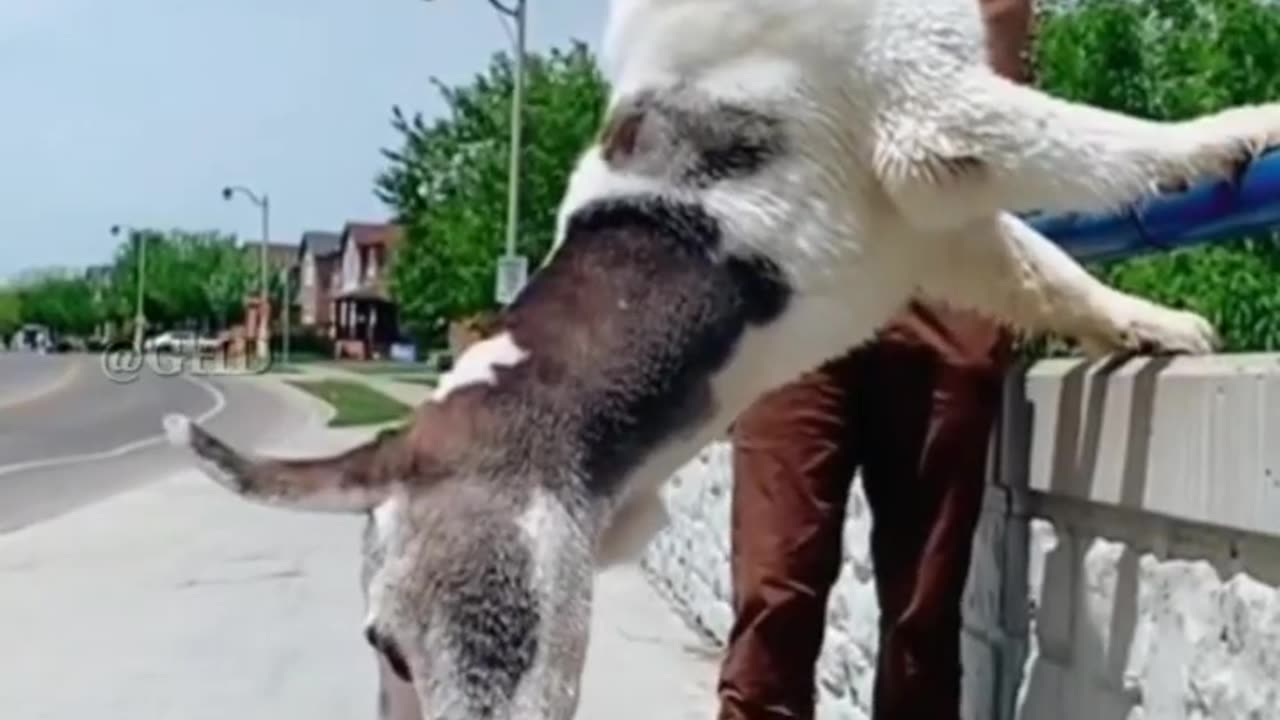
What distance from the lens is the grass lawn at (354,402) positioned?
34531 mm

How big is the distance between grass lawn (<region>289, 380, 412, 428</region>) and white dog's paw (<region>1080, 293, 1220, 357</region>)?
21369 mm

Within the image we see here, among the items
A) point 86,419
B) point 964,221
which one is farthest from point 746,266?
point 86,419

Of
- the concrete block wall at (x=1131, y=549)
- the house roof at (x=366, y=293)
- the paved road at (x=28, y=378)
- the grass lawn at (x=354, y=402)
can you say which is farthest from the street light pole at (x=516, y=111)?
the house roof at (x=366, y=293)

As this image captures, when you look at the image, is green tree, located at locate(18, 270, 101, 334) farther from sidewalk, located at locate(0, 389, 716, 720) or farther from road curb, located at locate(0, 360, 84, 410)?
sidewalk, located at locate(0, 389, 716, 720)

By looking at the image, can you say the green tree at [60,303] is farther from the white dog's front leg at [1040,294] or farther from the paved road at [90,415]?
the white dog's front leg at [1040,294]

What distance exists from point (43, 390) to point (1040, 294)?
1958 inches

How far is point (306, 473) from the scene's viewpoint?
3398 millimetres

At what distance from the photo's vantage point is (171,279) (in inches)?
4638

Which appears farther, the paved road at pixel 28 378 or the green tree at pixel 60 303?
the green tree at pixel 60 303

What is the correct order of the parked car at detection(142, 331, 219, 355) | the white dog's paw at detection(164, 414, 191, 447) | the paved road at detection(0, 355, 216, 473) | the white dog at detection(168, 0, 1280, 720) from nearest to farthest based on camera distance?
1. the white dog at detection(168, 0, 1280, 720)
2. the white dog's paw at detection(164, 414, 191, 447)
3. the paved road at detection(0, 355, 216, 473)
4. the parked car at detection(142, 331, 219, 355)

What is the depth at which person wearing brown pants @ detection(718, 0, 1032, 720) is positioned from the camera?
13.5 ft

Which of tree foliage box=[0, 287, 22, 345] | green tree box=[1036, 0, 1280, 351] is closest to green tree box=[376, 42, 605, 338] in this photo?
green tree box=[1036, 0, 1280, 351]

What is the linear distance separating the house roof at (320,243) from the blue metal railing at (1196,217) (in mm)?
126088

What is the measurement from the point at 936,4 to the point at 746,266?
593mm
